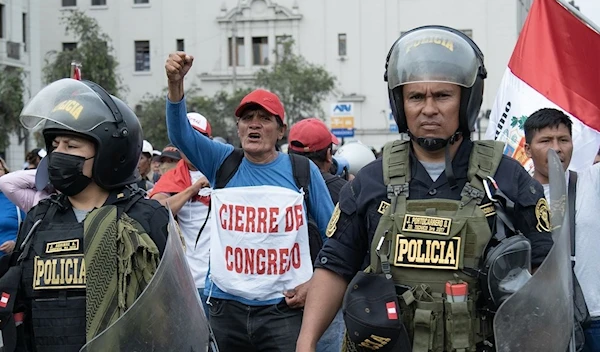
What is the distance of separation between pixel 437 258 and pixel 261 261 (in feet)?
6.51

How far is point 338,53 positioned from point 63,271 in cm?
5101

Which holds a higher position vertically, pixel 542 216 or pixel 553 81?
pixel 553 81

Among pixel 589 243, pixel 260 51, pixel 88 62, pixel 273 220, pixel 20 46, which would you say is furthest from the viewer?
pixel 260 51

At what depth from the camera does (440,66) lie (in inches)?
127

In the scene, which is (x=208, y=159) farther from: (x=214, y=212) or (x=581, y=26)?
(x=581, y=26)

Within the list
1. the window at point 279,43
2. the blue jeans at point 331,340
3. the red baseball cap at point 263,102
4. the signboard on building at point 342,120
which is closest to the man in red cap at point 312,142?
the red baseball cap at point 263,102

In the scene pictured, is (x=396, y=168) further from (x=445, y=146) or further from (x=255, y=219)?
(x=255, y=219)

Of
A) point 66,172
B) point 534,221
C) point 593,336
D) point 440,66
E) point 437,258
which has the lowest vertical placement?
point 593,336

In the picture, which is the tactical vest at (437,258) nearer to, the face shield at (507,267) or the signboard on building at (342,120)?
the face shield at (507,267)

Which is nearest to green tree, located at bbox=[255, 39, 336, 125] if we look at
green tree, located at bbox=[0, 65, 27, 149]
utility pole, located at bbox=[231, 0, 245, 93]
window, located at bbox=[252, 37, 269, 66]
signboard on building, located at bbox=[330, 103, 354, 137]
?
utility pole, located at bbox=[231, 0, 245, 93]

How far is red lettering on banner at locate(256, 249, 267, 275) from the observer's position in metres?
4.92

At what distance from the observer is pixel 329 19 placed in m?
54.4

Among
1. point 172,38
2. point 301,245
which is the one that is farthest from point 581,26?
point 172,38

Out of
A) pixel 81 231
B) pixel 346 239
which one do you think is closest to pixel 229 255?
pixel 81 231
